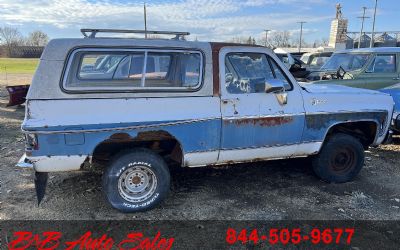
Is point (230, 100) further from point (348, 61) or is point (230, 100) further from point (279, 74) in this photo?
point (348, 61)

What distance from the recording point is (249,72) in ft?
14.5

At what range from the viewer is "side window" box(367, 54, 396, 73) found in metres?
8.38

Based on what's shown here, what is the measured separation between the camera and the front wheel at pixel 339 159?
4863 millimetres

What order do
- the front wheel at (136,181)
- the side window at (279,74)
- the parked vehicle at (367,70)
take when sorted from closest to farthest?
the front wheel at (136,181) → the side window at (279,74) → the parked vehicle at (367,70)

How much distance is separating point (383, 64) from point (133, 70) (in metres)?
7.07

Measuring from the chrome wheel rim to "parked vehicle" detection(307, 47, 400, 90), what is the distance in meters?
5.40

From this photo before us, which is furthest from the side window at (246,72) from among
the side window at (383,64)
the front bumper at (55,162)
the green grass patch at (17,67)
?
the green grass patch at (17,67)

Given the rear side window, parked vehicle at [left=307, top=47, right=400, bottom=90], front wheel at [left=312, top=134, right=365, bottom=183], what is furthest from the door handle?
parked vehicle at [left=307, top=47, right=400, bottom=90]

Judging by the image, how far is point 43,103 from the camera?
11.6 feet

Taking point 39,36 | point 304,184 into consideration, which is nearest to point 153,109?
point 304,184

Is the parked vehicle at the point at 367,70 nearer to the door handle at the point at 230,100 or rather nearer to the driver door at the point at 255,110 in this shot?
the driver door at the point at 255,110

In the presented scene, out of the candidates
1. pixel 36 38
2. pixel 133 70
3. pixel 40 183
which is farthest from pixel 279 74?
pixel 36 38

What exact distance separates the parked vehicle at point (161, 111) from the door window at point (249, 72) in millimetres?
13

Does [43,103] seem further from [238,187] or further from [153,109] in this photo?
[238,187]
